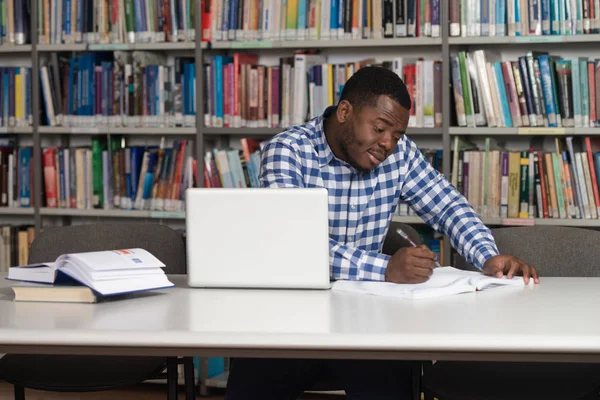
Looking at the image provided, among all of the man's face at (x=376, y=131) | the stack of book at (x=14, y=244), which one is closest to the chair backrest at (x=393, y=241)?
the man's face at (x=376, y=131)

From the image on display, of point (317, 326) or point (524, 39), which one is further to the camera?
point (524, 39)

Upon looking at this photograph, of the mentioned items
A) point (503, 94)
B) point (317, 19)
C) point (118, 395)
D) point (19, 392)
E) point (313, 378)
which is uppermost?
point (317, 19)

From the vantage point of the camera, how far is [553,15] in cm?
329

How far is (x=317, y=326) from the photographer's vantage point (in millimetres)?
1521

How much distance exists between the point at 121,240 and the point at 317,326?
1.14m

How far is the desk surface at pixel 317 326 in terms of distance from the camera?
4.70 feet

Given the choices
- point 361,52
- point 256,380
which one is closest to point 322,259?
point 256,380

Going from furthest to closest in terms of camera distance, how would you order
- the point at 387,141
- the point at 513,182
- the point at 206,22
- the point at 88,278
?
the point at 206,22
the point at 513,182
the point at 387,141
the point at 88,278

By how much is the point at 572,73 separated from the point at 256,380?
6.43 feet

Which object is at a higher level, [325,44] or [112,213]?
[325,44]

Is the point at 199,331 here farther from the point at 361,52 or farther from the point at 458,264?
the point at 361,52

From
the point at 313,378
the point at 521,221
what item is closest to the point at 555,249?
the point at 313,378

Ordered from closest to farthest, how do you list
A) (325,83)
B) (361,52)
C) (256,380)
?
(256,380)
(325,83)
(361,52)

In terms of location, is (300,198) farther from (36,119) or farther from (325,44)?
(36,119)
